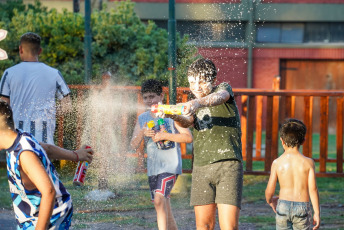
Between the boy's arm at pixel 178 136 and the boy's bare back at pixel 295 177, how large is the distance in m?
0.90

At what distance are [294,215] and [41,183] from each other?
6.79 feet

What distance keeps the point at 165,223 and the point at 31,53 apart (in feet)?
6.87

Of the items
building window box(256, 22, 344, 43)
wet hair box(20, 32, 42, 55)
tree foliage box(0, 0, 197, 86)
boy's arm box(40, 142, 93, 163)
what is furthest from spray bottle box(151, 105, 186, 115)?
building window box(256, 22, 344, 43)

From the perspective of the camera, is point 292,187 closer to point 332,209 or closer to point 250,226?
point 250,226

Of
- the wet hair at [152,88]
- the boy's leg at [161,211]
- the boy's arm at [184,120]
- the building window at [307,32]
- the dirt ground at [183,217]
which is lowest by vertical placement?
the dirt ground at [183,217]

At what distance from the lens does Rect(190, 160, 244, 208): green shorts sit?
465cm

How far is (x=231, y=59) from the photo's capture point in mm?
19062

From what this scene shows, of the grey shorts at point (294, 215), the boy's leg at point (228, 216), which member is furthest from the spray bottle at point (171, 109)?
the grey shorts at point (294, 215)

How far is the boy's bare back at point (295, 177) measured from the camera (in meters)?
4.78

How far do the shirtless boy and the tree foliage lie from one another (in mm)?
5597

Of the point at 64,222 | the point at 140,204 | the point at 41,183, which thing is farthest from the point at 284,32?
the point at 41,183

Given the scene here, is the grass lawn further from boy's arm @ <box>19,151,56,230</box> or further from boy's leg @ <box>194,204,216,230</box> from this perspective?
boy's arm @ <box>19,151,56,230</box>

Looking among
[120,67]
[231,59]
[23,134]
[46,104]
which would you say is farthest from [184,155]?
[231,59]

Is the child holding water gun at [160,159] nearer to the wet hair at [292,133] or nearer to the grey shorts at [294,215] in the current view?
the wet hair at [292,133]
